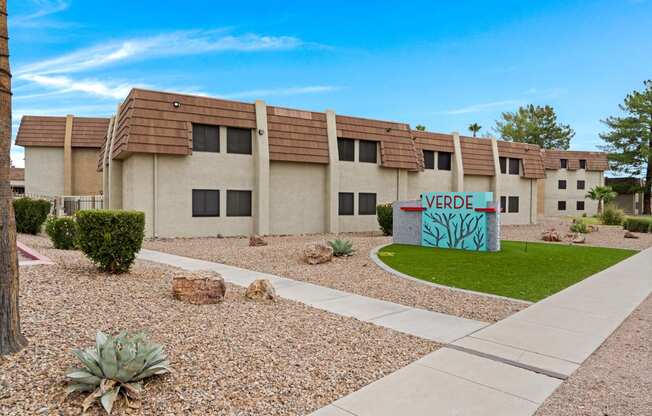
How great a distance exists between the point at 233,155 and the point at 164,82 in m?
4.83

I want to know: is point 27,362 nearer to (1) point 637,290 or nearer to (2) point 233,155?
(1) point 637,290

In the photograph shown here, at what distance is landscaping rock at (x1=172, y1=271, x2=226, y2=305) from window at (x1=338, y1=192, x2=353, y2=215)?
17442mm

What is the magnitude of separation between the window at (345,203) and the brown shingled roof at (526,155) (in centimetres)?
1517

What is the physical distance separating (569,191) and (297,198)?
44.6 metres

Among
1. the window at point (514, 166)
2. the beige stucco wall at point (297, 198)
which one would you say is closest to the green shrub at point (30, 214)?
the beige stucco wall at point (297, 198)

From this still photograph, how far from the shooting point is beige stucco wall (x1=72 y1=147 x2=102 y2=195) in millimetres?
31641

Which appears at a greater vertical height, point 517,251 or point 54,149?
point 54,149

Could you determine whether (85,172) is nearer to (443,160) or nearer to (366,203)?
(366,203)

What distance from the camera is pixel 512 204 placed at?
32969mm

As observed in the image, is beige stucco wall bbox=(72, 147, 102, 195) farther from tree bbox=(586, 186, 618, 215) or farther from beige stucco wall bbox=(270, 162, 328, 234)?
tree bbox=(586, 186, 618, 215)

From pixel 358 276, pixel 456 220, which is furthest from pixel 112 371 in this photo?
pixel 456 220

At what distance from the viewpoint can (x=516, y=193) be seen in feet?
109

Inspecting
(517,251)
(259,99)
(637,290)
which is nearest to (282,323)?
(637,290)

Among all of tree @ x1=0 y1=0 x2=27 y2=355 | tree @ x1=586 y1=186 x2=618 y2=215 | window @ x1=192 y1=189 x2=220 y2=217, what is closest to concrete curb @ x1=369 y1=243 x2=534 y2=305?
tree @ x1=0 y1=0 x2=27 y2=355
